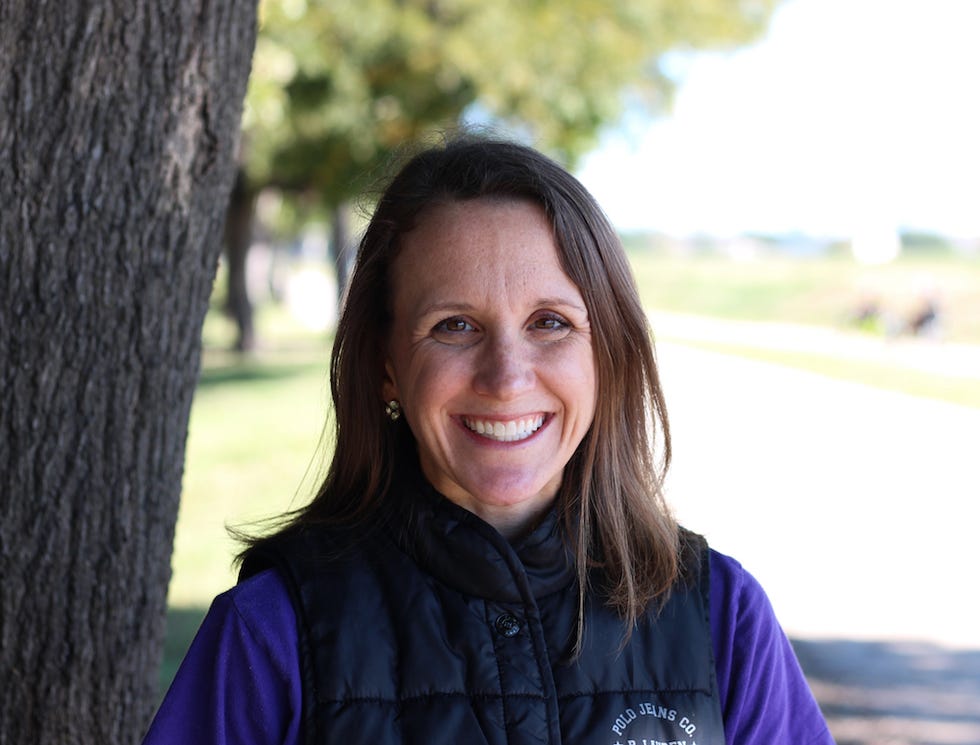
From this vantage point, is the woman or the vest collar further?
the vest collar

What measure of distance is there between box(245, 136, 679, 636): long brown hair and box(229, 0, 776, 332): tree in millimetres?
8301

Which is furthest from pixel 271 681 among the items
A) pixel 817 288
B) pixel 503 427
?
pixel 817 288

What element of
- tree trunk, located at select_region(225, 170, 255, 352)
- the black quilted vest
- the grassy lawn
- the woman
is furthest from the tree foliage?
the black quilted vest

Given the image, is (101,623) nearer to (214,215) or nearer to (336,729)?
(214,215)

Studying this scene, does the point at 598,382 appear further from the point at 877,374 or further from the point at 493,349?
the point at 877,374

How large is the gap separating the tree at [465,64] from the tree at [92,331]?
758cm

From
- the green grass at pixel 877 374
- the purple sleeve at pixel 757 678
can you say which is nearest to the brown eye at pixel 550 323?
the purple sleeve at pixel 757 678

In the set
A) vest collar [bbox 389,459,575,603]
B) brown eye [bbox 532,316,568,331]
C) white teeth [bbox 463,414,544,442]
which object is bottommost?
vest collar [bbox 389,459,575,603]

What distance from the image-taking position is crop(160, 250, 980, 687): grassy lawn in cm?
805

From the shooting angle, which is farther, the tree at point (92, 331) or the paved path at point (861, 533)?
the paved path at point (861, 533)

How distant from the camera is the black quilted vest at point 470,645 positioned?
1872 millimetres

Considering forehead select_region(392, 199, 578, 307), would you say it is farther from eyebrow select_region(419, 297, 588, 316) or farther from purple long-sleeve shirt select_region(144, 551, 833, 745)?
purple long-sleeve shirt select_region(144, 551, 833, 745)

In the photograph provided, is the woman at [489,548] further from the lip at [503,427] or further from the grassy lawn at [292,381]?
the grassy lawn at [292,381]

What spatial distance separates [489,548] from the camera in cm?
201
